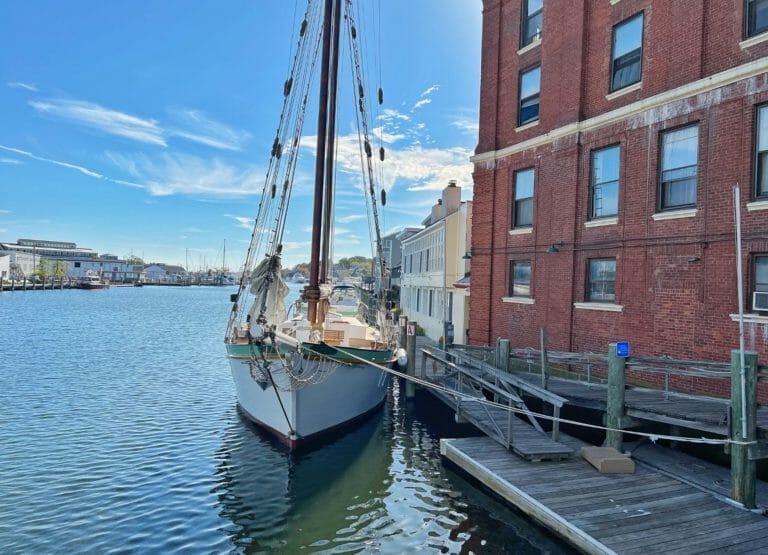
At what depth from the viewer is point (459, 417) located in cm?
1259

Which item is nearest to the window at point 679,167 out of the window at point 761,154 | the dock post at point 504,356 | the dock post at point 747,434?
the window at point 761,154

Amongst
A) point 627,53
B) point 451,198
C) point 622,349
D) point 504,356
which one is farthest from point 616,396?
point 451,198

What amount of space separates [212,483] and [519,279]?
11355mm

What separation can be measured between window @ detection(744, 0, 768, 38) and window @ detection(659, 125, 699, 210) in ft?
7.11

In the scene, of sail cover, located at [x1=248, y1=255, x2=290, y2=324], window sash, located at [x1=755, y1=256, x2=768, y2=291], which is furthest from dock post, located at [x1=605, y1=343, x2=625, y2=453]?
sail cover, located at [x1=248, y1=255, x2=290, y2=324]

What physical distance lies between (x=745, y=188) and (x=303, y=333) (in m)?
11.2

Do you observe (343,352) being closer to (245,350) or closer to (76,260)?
(245,350)

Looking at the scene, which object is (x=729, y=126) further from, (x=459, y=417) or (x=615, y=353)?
(x=459, y=417)

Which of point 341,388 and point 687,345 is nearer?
point 687,345

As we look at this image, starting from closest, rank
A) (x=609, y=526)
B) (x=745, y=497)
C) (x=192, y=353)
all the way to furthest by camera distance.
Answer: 1. (x=609, y=526)
2. (x=745, y=497)
3. (x=192, y=353)

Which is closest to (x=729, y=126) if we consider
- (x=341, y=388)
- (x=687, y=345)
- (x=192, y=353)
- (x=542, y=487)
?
(x=687, y=345)

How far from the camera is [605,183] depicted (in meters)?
13.9

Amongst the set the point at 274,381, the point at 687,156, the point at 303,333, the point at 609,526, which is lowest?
the point at 609,526

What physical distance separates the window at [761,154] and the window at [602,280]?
380 cm
